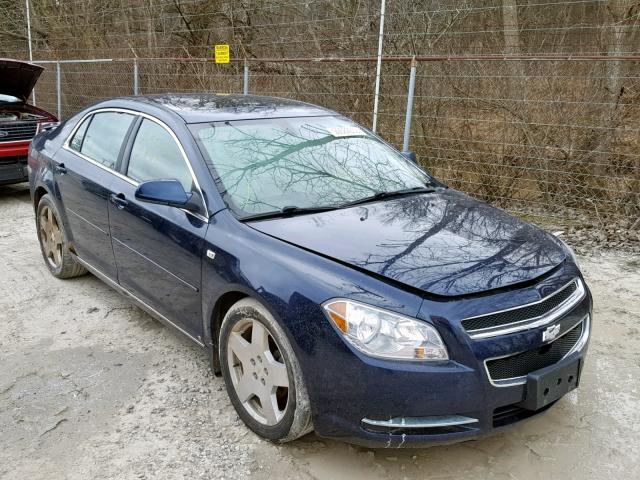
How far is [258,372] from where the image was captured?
2.79 metres

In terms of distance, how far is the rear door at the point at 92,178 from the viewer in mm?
3975

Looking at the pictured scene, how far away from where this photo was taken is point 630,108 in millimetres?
6391

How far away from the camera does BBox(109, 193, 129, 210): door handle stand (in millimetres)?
3669

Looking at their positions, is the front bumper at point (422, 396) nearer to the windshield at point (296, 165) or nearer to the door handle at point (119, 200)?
the windshield at point (296, 165)

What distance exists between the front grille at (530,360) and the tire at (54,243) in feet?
11.9

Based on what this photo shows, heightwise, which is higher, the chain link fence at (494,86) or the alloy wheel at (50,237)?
the chain link fence at (494,86)

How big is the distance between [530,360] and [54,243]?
4144 mm

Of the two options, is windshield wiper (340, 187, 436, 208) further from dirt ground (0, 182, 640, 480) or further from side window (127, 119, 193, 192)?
dirt ground (0, 182, 640, 480)

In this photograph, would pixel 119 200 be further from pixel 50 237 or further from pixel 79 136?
pixel 50 237

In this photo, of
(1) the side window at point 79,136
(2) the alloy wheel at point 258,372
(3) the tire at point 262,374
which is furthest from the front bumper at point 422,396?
(1) the side window at point 79,136

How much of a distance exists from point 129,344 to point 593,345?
3140 mm

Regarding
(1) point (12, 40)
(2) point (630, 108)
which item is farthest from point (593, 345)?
(1) point (12, 40)

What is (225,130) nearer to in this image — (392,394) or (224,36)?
(392,394)

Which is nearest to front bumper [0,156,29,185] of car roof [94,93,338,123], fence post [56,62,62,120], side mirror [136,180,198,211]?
car roof [94,93,338,123]
